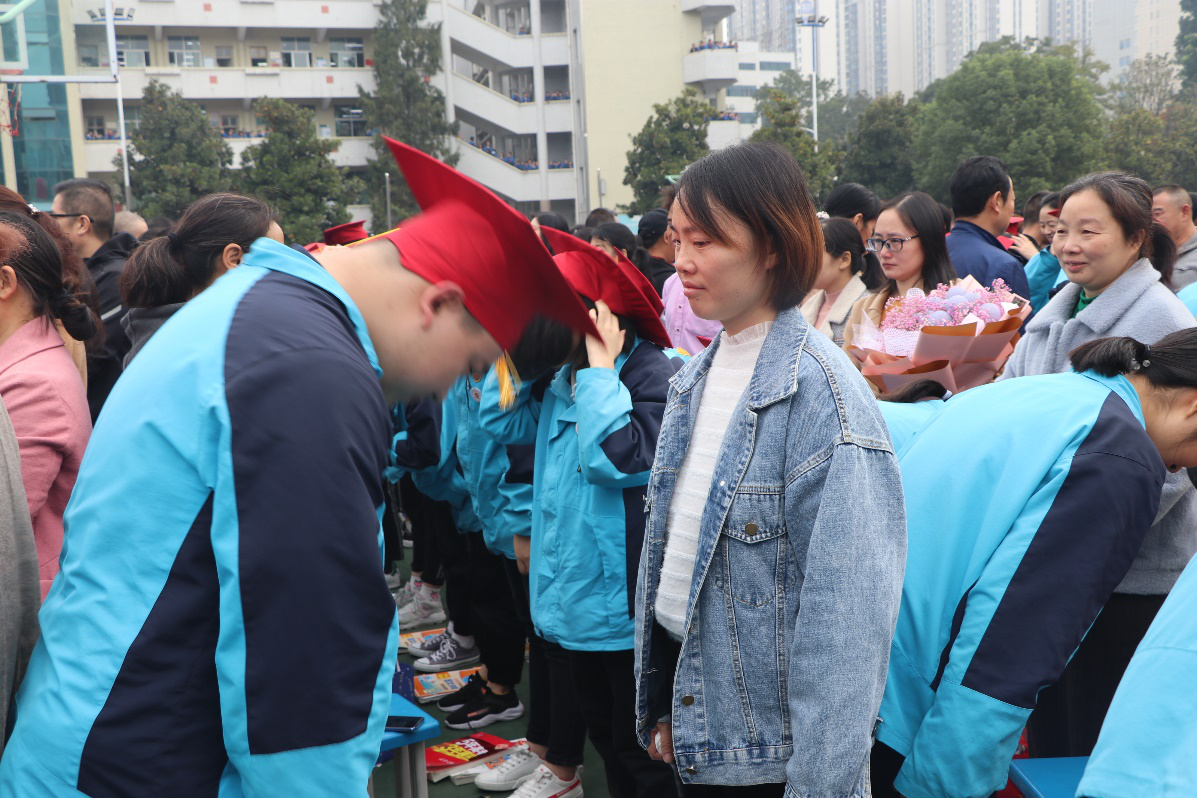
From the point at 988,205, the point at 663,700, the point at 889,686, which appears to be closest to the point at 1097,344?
the point at 889,686

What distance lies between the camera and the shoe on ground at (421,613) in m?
5.60

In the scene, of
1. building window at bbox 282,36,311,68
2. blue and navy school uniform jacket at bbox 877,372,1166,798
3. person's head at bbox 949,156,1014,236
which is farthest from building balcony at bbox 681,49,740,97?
blue and navy school uniform jacket at bbox 877,372,1166,798

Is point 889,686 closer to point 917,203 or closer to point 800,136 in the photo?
point 917,203

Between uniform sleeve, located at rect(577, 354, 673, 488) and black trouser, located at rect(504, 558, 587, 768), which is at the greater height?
uniform sleeve, located at rect(577, 354, 673, 488)

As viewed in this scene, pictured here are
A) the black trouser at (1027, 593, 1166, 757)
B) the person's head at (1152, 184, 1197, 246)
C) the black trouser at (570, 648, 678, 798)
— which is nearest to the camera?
the black trouser at (1027, 593, 1166, 757)

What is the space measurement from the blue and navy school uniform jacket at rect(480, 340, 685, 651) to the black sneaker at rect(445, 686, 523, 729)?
1347mm

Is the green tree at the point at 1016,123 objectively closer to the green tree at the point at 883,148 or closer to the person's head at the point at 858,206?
the green tree at the point at 883,148

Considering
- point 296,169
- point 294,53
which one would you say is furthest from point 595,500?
point 294,53

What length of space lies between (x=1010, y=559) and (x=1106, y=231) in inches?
74.6

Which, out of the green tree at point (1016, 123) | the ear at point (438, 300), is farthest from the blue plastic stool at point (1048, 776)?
the green tree at point (1016, 123)

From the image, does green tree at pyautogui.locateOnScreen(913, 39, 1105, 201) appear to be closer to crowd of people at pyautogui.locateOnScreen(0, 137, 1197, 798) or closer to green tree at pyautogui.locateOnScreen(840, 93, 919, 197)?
green tree at pyautogui.locateOnScreen(840, 93, 919, 197)

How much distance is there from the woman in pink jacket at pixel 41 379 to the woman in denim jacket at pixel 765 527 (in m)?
1.46

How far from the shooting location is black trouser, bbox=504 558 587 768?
3334 mm

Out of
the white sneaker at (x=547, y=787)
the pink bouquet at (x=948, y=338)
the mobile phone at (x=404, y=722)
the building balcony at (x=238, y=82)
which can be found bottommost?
the white sneaker at (x=547, y=787)
